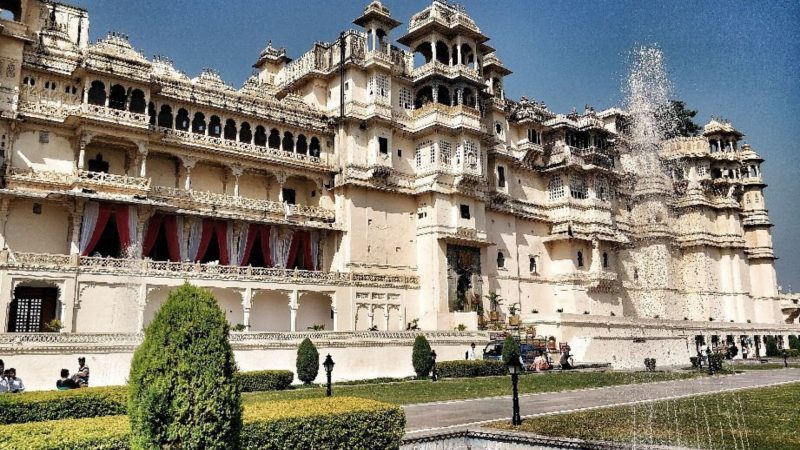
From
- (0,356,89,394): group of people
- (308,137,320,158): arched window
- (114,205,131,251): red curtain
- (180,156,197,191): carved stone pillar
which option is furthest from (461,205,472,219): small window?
(0,356,89,394): group of people

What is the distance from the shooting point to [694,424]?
14.6 m

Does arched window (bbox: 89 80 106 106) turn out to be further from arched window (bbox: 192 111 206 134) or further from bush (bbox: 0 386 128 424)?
bush (bbox: 0 386 128 424)

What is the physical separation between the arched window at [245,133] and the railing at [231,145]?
1.88ft

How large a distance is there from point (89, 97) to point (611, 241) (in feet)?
137

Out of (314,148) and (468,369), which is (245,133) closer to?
(314,148)

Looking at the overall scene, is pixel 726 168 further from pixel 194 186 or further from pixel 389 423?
pixel 389 423

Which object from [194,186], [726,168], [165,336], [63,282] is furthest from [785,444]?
[726,168]

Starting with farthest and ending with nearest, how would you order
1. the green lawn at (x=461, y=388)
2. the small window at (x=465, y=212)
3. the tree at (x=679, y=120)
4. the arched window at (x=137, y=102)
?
the tree at (x=679, y=120), the small window at (x=465, y=212), the arched window at (x=137, y=102), the green lawn at (x=461, y=388)

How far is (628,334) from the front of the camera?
46000 mm

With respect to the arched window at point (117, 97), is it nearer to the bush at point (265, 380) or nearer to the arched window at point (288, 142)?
the arched window at point (288, 142)

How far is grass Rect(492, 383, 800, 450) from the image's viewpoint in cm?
1238

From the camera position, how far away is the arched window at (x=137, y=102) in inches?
1331

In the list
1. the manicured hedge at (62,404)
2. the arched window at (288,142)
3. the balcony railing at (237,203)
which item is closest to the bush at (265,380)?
the manicured hedge at (62,404)

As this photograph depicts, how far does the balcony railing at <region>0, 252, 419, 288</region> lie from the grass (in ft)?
72.8
